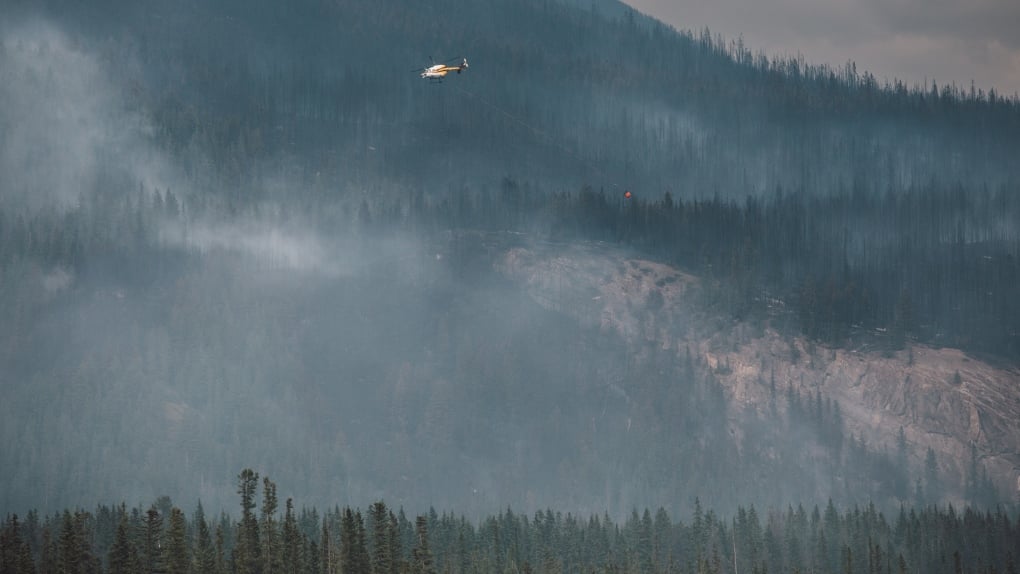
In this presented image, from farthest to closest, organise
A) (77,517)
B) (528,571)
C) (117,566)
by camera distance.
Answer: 1. (528,571)
2. (77,517)
3. (117,566)

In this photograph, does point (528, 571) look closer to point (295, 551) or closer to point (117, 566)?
point (295, 551)

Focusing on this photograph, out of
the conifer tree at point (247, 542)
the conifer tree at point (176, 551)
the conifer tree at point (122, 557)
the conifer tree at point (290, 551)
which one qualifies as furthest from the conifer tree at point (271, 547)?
the conifer tree at point (122, 557)

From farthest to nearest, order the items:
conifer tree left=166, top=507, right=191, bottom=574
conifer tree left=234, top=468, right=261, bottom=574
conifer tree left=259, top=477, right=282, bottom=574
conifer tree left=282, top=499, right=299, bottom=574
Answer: conifer tree left=282, top=499, right=299, bottom=574, conifer tree left=259, top=477, right=282, bottom=574, conifer tree left=234, top=468, right=261, bottom=574, conifer tree left=166, top=507, right=191, bottom=574

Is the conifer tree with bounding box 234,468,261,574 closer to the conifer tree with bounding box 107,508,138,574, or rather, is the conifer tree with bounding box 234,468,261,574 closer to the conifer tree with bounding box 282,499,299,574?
the conifer tree with bounding box 282,499,299,574

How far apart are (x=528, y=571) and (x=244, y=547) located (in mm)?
39082

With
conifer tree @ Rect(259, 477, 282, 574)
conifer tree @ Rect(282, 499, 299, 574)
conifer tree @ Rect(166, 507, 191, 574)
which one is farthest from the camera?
conifer tree @ Rect(282, 499, 299, 574)

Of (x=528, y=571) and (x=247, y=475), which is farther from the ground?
(x=247, y=475)

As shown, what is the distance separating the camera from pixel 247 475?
6344 inches

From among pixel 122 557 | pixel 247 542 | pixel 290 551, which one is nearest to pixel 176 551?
pixel 122 557

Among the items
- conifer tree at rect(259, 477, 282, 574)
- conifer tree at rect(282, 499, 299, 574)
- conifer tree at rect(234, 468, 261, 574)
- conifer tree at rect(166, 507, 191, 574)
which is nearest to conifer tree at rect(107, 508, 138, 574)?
conifer tree at rect(166, 507, 191, 574)

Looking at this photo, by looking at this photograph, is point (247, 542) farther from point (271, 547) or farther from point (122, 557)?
point (122, 557)

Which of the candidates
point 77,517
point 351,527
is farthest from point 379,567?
point 77,517

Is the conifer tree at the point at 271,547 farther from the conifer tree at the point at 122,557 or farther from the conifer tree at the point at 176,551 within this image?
the conifer tree at the point at 122,557

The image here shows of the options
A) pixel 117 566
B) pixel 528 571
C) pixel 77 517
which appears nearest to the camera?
pixel 117 566
